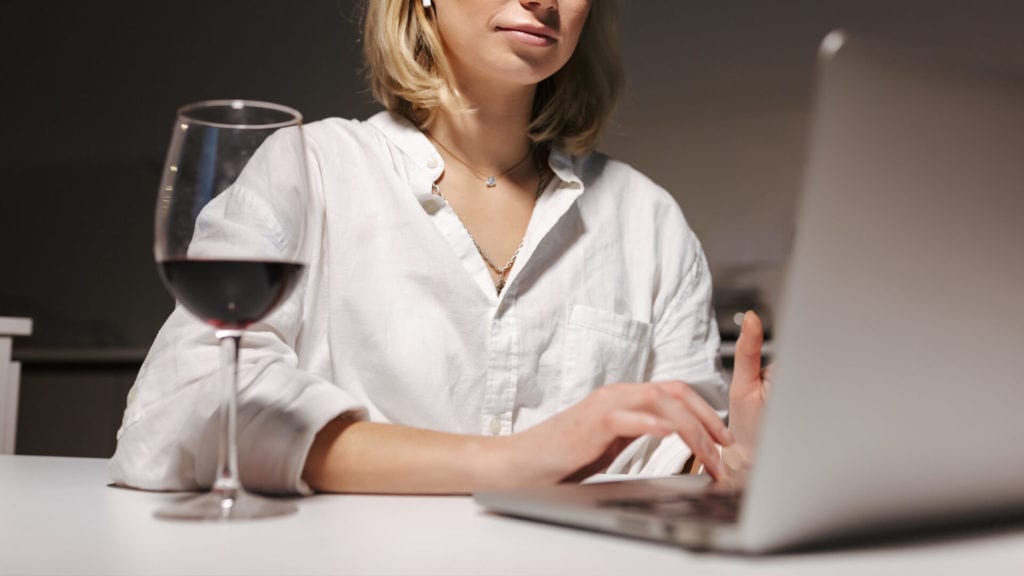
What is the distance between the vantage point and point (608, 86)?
166cm

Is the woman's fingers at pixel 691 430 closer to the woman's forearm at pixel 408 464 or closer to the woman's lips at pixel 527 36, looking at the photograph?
the woman's forearm at pixel 408 464

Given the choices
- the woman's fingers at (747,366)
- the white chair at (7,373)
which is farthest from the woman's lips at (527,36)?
the white chair at (7,373)

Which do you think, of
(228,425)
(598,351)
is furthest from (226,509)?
(598,351)

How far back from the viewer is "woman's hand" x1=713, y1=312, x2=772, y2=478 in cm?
101

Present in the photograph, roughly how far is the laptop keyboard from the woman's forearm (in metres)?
0.20

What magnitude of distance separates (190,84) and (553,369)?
2629mm

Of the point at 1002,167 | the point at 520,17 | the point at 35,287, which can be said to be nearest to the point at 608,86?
the point at 520,17

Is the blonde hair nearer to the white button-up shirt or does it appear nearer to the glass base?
the white button-up shirt

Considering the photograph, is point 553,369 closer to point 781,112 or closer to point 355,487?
point 355,487

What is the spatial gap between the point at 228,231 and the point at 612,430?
31cm

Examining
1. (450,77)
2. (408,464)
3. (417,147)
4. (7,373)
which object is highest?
(450,77)

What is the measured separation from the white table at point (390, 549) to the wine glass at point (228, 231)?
0.05 m

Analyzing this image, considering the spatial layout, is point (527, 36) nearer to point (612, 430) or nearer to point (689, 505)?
point (612, 430)

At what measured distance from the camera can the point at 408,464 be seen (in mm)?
843
